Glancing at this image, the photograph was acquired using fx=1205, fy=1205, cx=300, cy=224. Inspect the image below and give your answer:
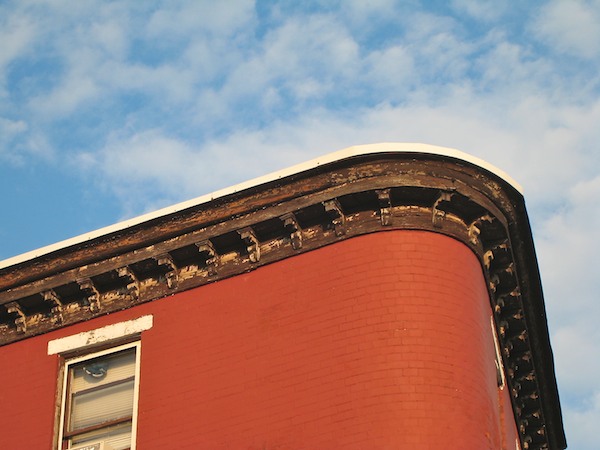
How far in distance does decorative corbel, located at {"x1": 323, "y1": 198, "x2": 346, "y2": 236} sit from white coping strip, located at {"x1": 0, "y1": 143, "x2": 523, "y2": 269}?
0.66m

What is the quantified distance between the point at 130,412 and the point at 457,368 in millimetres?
5202

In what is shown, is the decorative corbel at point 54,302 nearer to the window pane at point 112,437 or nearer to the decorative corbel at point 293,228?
the window pane at point 112,437

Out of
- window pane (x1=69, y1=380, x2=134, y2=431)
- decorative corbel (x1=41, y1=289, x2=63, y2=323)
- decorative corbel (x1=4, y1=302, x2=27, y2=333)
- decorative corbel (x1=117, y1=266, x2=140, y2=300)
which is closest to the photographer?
window pane (x1=69, y1=380, x2=134, y2=431)

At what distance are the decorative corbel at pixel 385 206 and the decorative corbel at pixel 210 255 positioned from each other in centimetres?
283

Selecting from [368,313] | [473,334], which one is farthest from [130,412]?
[473,334]

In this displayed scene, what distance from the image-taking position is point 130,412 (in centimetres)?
Answer: 1875

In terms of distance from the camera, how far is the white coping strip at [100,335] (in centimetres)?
1928

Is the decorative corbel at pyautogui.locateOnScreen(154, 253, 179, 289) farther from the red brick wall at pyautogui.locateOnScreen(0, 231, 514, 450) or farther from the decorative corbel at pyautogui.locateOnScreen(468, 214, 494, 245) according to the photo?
the decorative corbel at pyautogui.locateOnScreen(468, 214, 494, 245)

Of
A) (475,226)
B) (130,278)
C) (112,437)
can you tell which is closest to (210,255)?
(130,278)

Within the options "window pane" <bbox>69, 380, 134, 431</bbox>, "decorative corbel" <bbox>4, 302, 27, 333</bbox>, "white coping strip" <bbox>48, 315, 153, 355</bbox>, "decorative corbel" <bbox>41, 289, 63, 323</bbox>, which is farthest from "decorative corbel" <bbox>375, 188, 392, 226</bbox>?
"decorative corbel" <bbox>4, 302, 27, 333</bbox>

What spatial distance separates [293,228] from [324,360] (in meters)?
2.45

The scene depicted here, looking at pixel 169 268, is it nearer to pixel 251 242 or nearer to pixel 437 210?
pixel 251 242

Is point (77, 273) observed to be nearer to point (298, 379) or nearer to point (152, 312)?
point (152, 312)

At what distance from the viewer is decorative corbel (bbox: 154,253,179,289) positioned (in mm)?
19500
